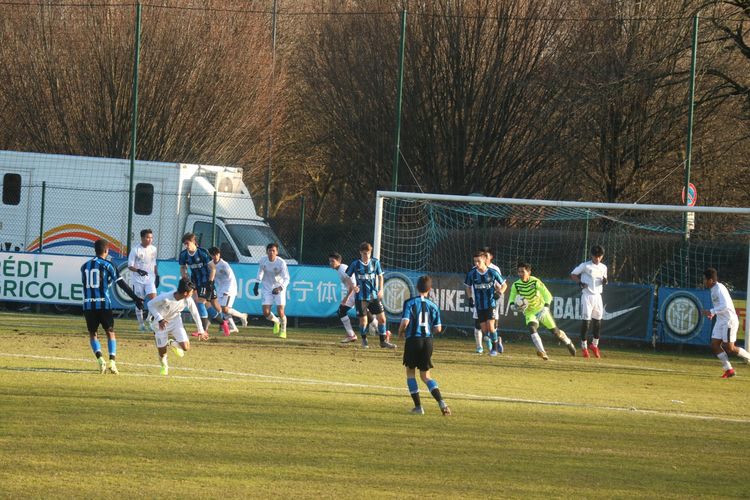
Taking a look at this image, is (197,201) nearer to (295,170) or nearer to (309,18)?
(309,18)

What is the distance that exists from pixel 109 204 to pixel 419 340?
57.6ft

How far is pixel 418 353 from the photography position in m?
12.8

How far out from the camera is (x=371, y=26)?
34.9 metres

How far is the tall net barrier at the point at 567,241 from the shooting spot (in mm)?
27000

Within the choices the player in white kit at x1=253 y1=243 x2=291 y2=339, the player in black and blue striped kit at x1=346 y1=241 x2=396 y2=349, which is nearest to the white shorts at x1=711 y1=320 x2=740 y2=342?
the player in black and blue striped kit at x1=346 y1=241 x2=396 y2=349

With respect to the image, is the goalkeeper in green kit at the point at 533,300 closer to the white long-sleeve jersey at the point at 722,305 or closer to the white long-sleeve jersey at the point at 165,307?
the white long-sleeve jersey at the point at 722,305

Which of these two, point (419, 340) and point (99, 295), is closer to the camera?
point (419, 340)

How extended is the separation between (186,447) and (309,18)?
3428 centimetres

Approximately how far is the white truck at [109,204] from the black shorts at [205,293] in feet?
19.6

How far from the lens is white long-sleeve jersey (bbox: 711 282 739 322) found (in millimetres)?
18359

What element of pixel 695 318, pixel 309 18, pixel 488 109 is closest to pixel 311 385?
pixel 695 318

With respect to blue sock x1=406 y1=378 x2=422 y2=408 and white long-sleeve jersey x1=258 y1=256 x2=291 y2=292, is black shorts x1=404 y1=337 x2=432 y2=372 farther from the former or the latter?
white long-sleeve jersey x1=258 y1=256 x2=291 y2=292

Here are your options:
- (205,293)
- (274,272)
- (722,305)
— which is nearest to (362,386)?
(722,305)

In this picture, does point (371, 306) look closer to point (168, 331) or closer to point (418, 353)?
point (168, 331)
